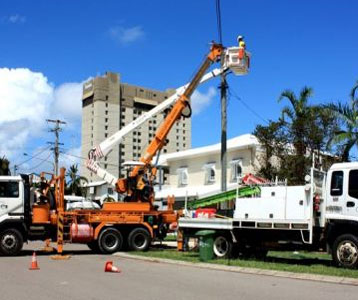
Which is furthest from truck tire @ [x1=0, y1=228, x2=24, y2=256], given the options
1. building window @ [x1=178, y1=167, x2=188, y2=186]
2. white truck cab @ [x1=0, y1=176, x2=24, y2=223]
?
building window @ [x1=178, y1=167, x2=188, y2=186]

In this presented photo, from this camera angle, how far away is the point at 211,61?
2423cm

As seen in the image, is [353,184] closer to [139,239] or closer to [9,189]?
[139,239]

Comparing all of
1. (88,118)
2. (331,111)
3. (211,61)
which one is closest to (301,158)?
(331,111)

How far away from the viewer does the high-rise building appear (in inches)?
3804

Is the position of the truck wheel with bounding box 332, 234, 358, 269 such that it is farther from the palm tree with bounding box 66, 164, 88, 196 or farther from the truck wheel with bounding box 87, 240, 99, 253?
the palm tree with bounding box 66, 164, 88, 196

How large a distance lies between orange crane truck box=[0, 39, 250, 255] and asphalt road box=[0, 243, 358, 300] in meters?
4.07

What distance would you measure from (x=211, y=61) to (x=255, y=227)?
10.3 m

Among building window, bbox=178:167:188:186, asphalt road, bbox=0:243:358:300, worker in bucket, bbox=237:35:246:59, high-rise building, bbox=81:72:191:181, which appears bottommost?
asphalt road, bbox=0:243:358:300

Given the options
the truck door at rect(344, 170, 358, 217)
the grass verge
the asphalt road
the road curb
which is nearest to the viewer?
the asphalt road

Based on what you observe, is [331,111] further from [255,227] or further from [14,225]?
[14,225]

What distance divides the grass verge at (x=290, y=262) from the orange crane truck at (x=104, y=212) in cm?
183

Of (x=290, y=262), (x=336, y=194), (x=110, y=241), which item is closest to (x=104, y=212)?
(x=110, y=241)

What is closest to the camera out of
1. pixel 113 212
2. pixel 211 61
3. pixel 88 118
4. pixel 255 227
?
pixel 255 227

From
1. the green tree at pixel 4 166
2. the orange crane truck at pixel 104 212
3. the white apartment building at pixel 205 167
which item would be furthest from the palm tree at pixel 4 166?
the orange crane truck at pixel 104 212
